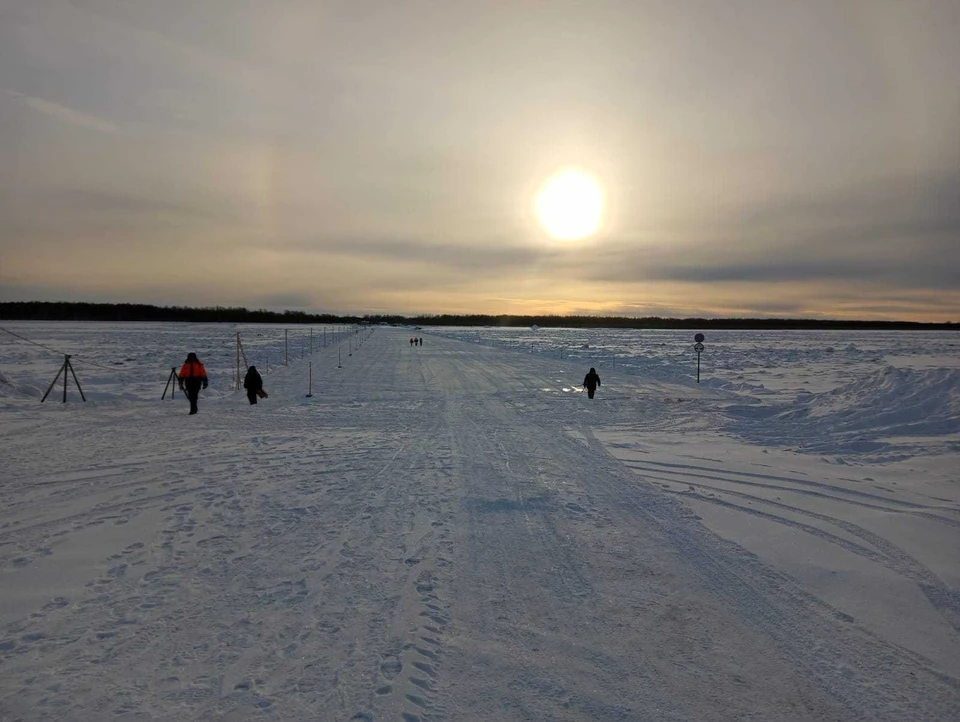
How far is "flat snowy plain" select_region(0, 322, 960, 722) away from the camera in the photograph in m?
3.70

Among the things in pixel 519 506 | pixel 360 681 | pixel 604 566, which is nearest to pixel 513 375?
pixel 519 506

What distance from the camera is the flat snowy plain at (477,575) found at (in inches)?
145

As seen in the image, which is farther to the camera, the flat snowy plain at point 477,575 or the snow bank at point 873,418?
the snow bank at point 873,418

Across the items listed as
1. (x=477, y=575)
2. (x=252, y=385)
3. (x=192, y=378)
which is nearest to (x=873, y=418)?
(x=477, y=575)

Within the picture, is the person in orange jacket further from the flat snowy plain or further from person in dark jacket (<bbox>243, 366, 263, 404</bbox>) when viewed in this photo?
the flat snowy plain

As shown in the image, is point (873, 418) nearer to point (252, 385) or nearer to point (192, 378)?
point (252, 385)

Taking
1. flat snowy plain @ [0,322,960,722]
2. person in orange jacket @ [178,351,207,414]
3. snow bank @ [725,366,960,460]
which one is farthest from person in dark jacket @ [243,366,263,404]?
snow bank @ [725,366,960,460]

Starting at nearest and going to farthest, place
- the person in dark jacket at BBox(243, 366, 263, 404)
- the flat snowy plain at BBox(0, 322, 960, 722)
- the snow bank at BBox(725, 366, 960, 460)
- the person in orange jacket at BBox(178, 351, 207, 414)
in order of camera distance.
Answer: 1. the flat snowy plain at BBox(0, 322, 960, 722)
2. the snow bank at BBox(725, 366, 960, 460)
3. the person in orange jacket at BBox(178, 351, 207, 414)
4. the person in dark jacket at BBox(243, 366, 263, 404)

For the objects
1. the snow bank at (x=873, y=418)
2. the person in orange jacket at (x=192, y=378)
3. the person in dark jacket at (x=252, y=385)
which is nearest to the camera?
the snow bank at (x=873, y=418)

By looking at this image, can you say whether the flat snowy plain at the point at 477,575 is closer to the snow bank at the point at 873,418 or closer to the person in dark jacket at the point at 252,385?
the snow bank at the point at 873,418

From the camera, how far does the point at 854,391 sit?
1739 cm

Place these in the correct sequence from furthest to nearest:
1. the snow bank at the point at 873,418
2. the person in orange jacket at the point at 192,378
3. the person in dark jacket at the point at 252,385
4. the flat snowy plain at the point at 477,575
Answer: the person in dark jacket at the point at 252,385, the person in orange jacket at the point at 192,378, the snow bank at the point at 873,418, the flat snowy plain at the point at 477,575

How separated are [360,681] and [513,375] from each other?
972 inches

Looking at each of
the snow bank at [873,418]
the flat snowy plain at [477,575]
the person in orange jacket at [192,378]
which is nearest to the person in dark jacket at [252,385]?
the person in orange jacket at [192,378]
